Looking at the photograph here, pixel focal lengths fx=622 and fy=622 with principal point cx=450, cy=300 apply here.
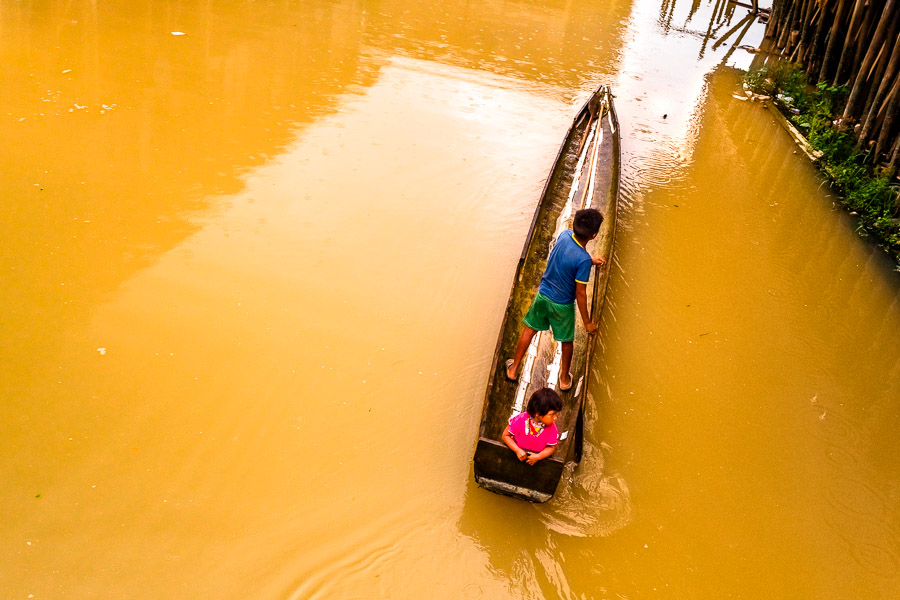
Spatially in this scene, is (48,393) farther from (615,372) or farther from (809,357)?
(809,357)

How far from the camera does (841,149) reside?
845 cm

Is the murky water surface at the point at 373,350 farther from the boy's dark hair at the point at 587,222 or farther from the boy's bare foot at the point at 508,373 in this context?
the boy's dark hair at the point at 587,222

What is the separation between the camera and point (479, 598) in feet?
11.3

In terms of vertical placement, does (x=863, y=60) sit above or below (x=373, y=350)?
above

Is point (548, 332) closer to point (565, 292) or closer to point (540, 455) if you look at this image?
point (565, 292)

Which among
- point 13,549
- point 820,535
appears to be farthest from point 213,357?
point 820,535

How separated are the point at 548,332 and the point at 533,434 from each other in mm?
1520

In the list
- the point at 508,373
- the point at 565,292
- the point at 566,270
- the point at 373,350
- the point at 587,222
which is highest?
the point at 587,222

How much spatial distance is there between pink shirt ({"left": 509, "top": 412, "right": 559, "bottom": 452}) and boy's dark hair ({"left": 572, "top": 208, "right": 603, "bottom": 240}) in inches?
46.1

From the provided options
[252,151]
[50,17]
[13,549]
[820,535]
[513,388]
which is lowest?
[13,549]

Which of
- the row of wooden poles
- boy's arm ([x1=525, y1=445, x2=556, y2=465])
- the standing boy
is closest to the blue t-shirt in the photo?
the standing boy

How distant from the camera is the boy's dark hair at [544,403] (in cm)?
337

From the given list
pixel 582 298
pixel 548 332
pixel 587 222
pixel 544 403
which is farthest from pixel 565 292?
pixel 548 332

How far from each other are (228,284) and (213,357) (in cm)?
84
